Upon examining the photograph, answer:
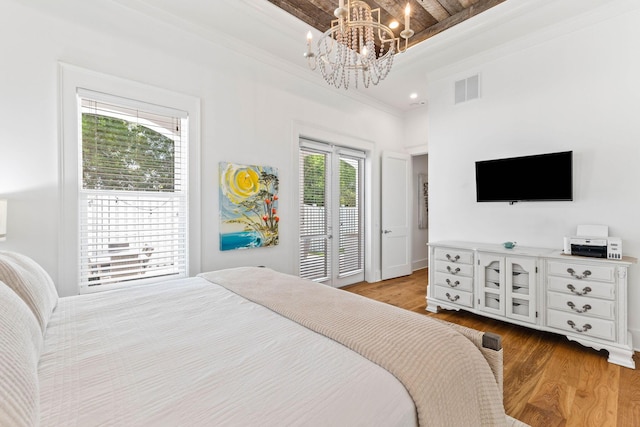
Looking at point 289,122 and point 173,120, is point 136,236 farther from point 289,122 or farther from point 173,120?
point 289,122

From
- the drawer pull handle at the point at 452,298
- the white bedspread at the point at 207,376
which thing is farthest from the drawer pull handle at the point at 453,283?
the white bedspread at the point at 207,376

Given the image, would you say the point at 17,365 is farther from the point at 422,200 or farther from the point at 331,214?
the point at 422,200

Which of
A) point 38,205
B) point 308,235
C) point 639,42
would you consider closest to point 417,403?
point 38,205

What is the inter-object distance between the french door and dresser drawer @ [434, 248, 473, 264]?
1.49 m

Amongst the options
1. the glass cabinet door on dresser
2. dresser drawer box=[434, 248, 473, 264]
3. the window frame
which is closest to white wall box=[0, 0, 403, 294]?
the window frame

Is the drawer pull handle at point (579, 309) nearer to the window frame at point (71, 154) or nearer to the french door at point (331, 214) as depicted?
the french door at point (331, 214)

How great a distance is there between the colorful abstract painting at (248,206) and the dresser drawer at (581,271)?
108 inches

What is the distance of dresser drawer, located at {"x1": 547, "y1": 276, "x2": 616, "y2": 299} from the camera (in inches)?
92.7

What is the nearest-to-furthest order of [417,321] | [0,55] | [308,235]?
[417,321] < [0,55] < [308,235]

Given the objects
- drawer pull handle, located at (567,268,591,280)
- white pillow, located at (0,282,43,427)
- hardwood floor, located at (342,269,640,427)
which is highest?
white pillow, located at (0,282,43,427)

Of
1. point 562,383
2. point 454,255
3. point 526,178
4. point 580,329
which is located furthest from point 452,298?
point 526,178

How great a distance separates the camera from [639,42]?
2.54 metres

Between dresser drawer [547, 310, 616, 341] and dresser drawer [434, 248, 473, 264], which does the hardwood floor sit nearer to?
dresser drawer [547, 310, 616, 341]

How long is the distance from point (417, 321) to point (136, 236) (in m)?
2.45
